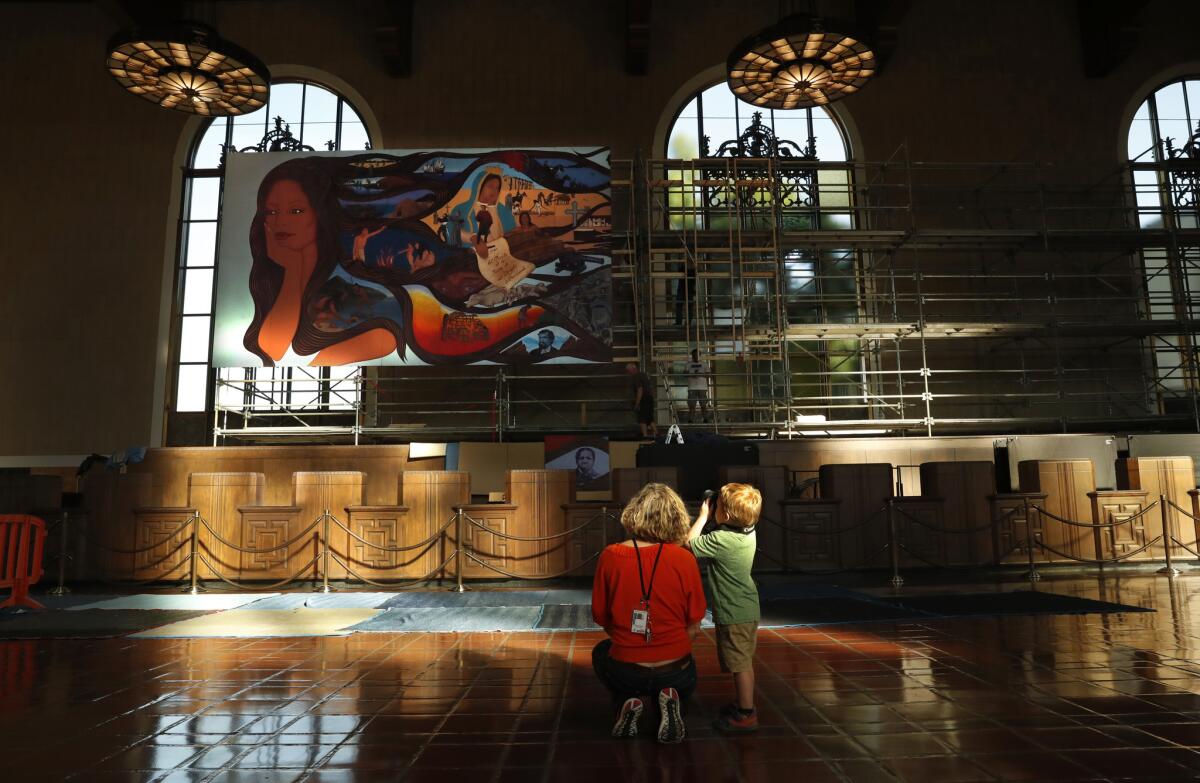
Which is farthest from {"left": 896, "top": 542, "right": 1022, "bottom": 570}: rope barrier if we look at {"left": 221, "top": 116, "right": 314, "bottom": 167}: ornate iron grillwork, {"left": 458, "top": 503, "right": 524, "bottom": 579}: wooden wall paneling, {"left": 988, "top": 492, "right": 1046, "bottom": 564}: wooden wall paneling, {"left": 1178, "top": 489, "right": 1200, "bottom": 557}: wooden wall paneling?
{"left": 221, "top": 116, "right": 314, "bottom": 167}: ornate iron grillwork

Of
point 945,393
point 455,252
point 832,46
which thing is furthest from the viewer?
point 945,393

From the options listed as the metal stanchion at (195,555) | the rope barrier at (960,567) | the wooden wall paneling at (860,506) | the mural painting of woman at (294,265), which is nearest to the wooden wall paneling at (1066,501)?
the rope barrier at (960,567)

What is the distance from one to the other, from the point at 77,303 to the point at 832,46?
1467 cm

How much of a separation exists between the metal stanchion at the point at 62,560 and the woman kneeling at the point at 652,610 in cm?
834

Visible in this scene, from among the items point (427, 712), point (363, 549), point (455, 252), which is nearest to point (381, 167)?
point (455, 252)

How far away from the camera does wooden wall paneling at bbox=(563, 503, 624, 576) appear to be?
912 centimetres

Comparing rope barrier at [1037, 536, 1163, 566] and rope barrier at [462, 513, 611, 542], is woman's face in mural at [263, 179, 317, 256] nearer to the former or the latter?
rope barrier at [462, 513, 611, 542]

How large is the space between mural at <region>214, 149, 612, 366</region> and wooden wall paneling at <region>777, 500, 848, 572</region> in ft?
16.3

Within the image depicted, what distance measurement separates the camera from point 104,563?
30.9 feet

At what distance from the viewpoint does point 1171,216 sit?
15164 mm

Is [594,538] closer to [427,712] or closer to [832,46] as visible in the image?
[427,712]

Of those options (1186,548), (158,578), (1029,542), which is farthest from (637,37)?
(158,578)

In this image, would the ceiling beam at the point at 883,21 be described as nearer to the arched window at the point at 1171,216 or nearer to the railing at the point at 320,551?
the arched window at the point at 1171,216

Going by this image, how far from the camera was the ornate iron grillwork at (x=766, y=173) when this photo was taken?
15.4 m
